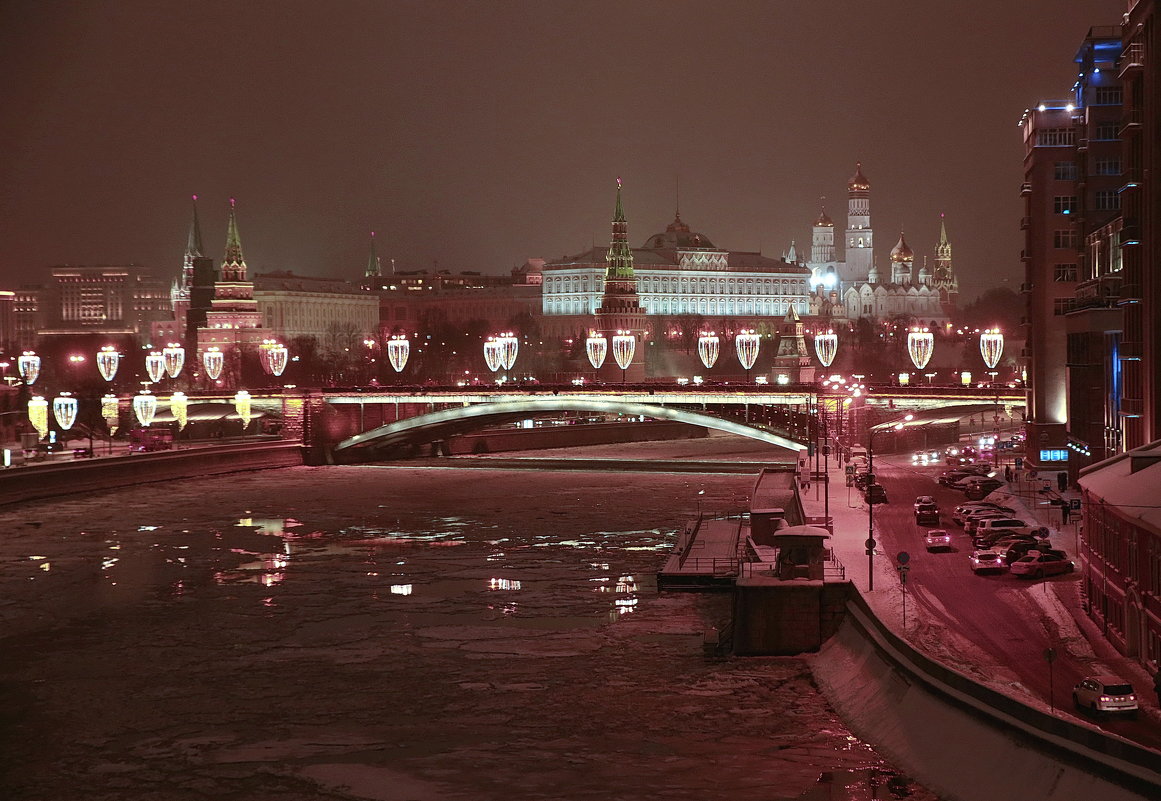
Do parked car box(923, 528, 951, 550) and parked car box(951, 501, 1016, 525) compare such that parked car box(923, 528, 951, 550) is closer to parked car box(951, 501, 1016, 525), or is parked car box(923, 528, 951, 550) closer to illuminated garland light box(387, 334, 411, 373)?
parked car box(951, 501, 1016, 525)

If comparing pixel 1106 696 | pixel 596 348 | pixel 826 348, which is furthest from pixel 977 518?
pixel 596 348

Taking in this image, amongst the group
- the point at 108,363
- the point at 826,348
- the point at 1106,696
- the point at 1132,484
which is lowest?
the point at 1106,696

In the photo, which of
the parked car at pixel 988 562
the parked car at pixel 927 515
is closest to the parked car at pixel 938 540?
the parked car at pixel 988 562

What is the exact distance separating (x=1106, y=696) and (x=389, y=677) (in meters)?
9.43

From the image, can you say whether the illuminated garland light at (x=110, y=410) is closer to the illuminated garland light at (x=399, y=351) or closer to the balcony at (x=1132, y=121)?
the illuminated garland light at (x=399, y=351)

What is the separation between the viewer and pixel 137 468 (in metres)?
45.8

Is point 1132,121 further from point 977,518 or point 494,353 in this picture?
point 494,353

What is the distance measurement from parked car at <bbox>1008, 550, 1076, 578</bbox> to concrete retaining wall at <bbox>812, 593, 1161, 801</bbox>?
11.4 feet

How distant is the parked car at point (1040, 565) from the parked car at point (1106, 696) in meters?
7.04

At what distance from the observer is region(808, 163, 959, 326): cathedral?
14350cm

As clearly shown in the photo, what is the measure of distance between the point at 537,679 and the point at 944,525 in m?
10.8

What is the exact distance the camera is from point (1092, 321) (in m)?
31.1

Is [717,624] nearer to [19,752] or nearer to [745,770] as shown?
[745,770]

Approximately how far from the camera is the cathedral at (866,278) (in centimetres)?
14350
